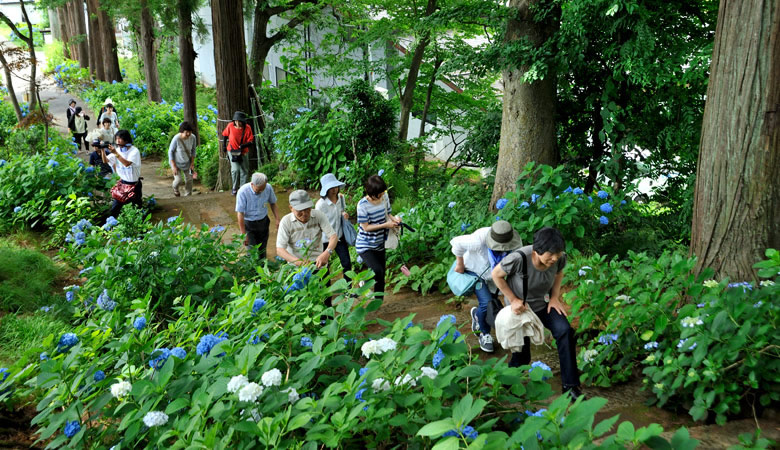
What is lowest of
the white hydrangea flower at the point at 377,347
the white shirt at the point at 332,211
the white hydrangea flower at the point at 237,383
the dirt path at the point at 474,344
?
the dirt path at the point at 474,344

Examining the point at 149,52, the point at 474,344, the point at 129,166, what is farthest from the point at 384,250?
the point at 149,52

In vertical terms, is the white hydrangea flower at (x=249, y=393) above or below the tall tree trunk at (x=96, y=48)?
below

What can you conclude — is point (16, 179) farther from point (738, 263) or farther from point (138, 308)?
point (738, 263)

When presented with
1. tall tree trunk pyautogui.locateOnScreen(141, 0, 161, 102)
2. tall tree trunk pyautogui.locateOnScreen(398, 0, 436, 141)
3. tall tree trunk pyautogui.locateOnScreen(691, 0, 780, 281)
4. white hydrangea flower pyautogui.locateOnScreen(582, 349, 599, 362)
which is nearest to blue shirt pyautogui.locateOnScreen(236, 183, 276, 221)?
white hydrangea flower pyautogui.locateOnScreen(582, 349, 599, 362)

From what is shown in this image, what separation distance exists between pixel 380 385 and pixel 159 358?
1.17m

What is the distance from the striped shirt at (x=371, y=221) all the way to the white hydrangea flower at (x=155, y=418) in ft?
11.4

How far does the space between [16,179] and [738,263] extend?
8757mm

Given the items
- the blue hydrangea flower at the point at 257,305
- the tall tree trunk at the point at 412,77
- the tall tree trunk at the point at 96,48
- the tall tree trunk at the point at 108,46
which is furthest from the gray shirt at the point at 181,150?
the tall tree trunk at the point at 96,48

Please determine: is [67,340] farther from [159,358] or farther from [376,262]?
[376,262]

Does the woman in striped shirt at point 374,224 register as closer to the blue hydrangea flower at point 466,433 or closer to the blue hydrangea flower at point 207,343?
the blue hydrangea flower at point 207,343

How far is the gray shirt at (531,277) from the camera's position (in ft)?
Answer: 13.3

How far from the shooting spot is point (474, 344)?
16.8 feet

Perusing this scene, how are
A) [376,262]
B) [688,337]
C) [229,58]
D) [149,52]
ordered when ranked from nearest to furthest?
[688,337] → [376,262] → [229,58] → [149,52]

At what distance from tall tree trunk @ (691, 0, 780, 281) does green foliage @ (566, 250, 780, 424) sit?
331 mm
